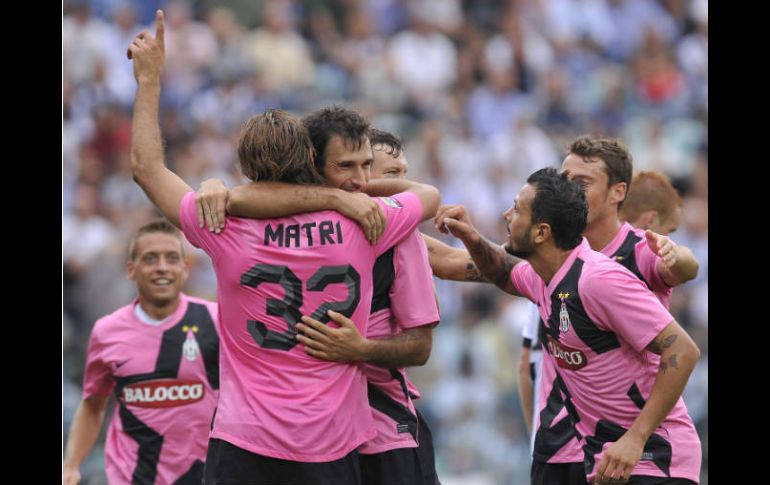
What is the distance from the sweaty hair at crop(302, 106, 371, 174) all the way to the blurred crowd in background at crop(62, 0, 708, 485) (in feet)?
20.7

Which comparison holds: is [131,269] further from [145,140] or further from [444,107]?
[444,107]

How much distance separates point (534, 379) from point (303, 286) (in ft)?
9.72

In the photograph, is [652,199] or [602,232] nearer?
[602,232]

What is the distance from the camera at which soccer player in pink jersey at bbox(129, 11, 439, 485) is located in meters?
4.44

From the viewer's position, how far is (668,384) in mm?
4621

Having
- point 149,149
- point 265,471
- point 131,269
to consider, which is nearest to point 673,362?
point 265,471

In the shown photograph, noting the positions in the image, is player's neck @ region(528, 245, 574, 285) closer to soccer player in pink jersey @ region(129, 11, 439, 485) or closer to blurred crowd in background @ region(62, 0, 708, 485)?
soccer player in pink jersey @ region(129, 11, 439, 485)

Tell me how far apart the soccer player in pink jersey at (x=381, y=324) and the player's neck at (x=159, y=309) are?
2.10m

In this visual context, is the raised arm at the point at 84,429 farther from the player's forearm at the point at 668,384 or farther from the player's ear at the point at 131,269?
the player's forearm at the point at 668,384

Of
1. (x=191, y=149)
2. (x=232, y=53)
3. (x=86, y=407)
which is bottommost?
(x=86, y=407)

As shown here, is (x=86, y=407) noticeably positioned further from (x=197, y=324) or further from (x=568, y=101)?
(x=568, y=101)

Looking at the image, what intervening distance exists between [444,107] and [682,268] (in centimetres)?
917
